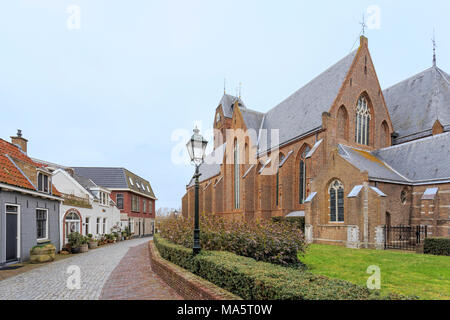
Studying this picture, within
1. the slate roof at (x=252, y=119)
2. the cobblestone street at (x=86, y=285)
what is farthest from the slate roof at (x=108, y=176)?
the cobblestone street at (x=86, y=285)

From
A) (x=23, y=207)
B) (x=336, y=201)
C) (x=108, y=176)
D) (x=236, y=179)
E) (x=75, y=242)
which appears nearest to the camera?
(x=23, y=207)

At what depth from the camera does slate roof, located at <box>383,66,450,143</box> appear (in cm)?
2533

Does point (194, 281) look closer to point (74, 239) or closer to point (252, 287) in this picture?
point (252, 287)

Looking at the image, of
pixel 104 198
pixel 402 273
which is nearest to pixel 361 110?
pixel 402 273

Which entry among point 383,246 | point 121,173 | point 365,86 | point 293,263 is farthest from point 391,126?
point 121,173

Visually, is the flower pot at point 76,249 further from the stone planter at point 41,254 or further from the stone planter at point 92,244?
the stone planter at point 41,254

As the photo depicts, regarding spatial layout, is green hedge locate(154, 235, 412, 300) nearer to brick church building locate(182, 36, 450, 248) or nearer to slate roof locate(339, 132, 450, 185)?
brick church building locate(182, 36, 450, 248)

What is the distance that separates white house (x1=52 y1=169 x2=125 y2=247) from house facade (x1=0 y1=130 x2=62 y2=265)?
210 cm

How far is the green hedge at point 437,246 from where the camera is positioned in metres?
14.9

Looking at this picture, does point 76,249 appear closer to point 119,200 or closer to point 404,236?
point 119,200

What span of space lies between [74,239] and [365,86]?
27439mm

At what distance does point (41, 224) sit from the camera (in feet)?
54.9

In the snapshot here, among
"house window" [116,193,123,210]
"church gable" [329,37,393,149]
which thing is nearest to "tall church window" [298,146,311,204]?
"church gable" [329,37,393,149]

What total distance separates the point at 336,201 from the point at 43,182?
1979 cm
